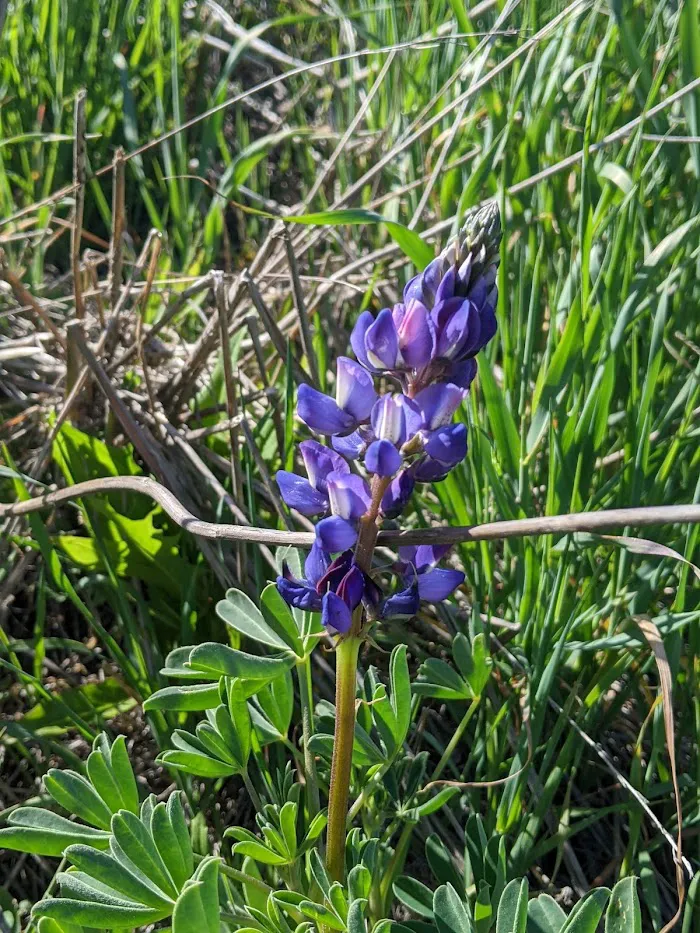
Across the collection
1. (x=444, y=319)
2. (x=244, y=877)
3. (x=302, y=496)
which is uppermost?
(x=444, y=319)

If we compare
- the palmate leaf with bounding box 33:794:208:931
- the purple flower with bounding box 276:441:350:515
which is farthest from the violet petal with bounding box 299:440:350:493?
the palmate leaf with bounding box 33:794:208:931

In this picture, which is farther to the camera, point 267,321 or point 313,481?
point 267,321

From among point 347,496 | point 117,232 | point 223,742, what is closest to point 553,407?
point 347,496

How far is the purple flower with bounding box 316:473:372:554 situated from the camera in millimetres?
1050

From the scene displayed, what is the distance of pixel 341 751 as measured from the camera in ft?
3.82

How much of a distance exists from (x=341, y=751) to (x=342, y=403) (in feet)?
1.46

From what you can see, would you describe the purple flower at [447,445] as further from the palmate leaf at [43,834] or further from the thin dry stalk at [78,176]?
the thin dry stalk at [78,176]

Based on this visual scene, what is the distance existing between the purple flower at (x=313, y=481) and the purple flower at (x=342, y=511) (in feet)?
0.14

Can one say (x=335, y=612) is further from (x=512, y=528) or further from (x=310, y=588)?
(x=512, y=528)

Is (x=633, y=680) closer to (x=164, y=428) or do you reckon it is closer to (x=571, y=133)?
(x=164, y=428)

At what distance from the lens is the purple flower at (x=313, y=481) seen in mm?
1139

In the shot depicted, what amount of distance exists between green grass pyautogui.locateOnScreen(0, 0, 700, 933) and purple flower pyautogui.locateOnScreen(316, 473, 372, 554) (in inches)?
19.9

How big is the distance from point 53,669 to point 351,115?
2.11m

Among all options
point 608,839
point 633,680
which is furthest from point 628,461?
point 608,839
